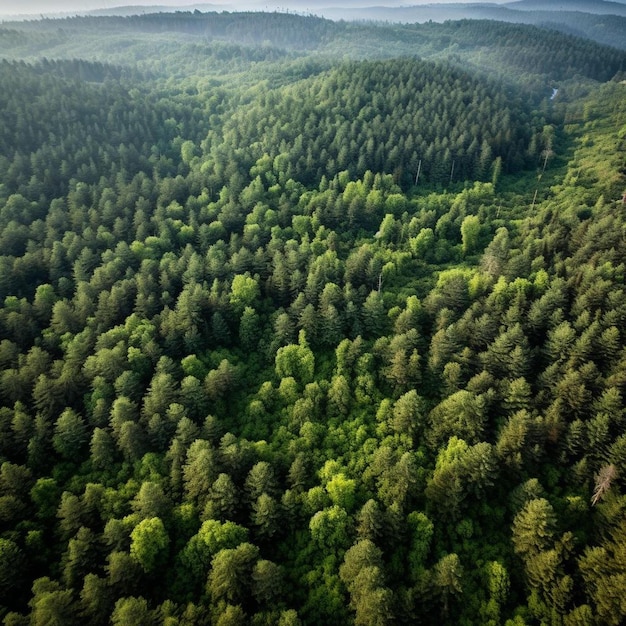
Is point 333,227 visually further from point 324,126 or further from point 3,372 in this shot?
point 3,372

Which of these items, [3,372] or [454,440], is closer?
A: [454,440]

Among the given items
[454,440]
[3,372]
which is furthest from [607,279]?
[3,372]

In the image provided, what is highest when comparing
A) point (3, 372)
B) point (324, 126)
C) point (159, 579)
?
point (324, 126)

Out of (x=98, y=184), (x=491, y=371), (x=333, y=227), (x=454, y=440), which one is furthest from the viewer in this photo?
(x=98, y=184)

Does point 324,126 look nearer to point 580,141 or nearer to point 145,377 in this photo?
point 580,141

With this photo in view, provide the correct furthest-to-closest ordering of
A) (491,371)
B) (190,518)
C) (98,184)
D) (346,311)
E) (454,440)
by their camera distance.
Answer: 1. (98,184)
2. (346,311)
3. (491,371)
4. (454,440)
5. (190,518)

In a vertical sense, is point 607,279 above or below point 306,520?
above
